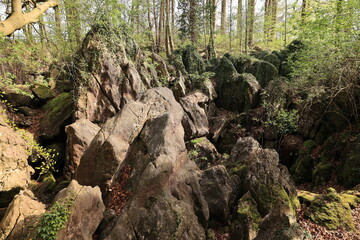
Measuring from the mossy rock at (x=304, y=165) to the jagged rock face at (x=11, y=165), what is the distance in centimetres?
1469

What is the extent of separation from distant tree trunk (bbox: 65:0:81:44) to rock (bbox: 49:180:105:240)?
8.71 m

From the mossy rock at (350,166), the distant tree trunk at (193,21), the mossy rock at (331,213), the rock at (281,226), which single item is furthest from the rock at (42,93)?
the mossy rock at (350,166)

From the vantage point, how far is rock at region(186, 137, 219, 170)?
14156mm

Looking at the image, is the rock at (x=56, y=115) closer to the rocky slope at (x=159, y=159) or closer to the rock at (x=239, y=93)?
the rocky slope at (x=159, y=159)

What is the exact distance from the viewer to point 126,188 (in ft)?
25.1

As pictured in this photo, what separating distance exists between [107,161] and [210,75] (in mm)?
14715

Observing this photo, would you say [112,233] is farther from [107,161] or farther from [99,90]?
[99,90]

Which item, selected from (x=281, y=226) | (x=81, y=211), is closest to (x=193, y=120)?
(x=81, y=211)

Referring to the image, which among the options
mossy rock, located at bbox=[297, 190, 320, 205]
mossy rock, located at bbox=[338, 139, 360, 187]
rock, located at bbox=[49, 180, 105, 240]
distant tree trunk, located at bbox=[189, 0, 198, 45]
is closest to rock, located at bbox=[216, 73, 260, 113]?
mossy rock, located at bbox=[338, 139, 360, 187]

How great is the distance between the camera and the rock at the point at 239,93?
60.3 feet

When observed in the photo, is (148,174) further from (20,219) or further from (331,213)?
(331,213)

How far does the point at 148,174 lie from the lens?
662 cm

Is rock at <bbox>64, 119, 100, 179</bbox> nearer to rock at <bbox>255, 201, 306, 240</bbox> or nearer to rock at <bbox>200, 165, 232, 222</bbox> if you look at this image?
rock at <bbox>200, 165, 232, 222</bbox>

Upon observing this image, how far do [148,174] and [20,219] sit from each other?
181 inches
